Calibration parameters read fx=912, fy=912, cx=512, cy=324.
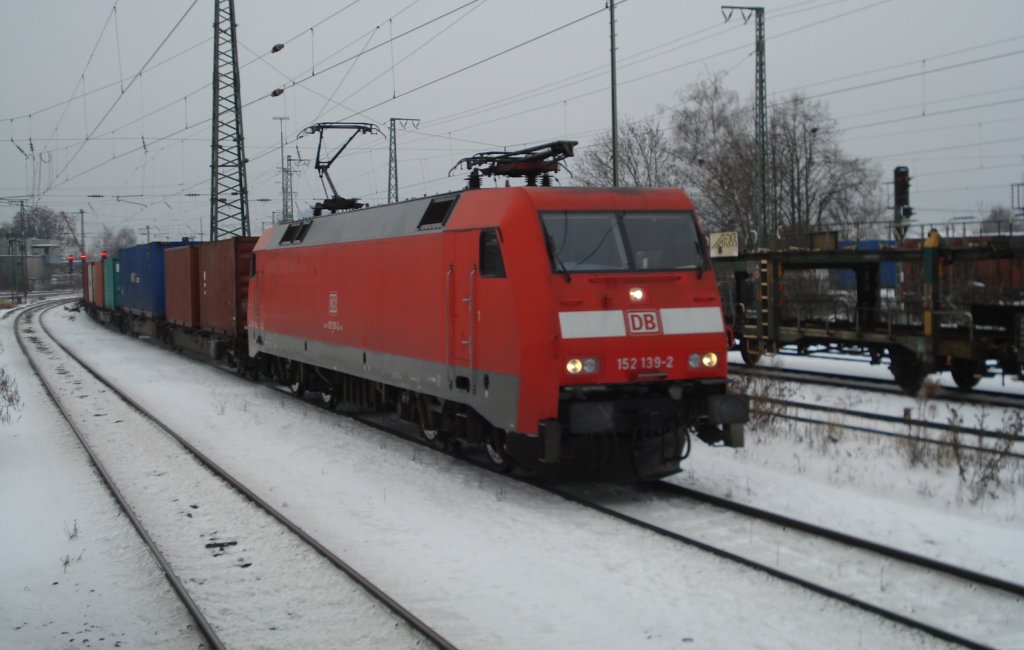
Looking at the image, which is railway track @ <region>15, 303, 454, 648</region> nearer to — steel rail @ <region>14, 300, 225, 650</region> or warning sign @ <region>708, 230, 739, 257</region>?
steel rail @ <region>14, 300, 225, 650</region>

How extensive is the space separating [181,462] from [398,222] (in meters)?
4.11

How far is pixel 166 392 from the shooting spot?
18.7 metres

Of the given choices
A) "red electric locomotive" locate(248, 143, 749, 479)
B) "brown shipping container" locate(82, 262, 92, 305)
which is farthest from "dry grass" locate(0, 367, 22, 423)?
"brown shipping container" locate(82, 262, 92, 305)

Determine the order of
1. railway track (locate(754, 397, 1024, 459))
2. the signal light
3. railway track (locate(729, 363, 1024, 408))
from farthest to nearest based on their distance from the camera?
1. the signal light
2. railway track (locate(729, 363, 1024, 408))
3. railway track (locate(754, 397, 1024, 459))

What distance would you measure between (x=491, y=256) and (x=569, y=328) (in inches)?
49.1

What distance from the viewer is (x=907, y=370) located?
56.2ft

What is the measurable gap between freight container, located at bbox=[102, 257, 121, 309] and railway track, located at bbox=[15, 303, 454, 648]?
25308 millimetres

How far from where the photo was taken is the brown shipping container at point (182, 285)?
24766mm

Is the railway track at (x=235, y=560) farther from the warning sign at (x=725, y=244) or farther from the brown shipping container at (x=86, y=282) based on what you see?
the brown shipping container at (x=86, y=282)

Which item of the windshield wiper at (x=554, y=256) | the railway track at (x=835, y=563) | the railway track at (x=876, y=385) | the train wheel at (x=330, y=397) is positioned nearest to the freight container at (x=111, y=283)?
the train wheel at (x=330, y=397)

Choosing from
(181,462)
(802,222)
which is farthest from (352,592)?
(802,222)

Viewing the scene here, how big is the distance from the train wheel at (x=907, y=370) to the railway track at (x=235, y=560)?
1246cm

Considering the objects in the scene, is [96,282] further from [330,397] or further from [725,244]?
[725,244]

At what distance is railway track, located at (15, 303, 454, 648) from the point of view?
20.0 ft
